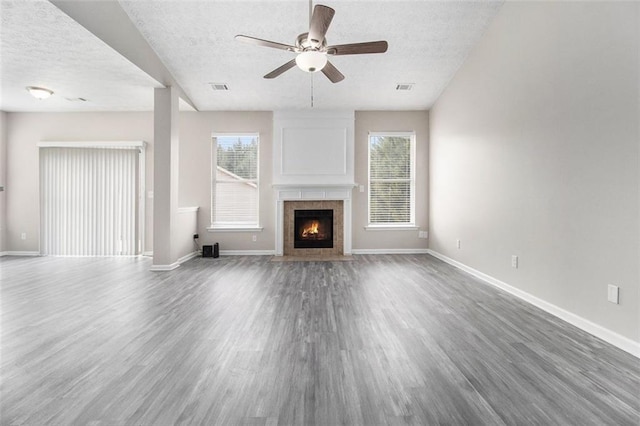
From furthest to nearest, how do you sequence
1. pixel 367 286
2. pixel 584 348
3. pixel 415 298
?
pixel 367 286, pixel 415 298, pixel 584 348

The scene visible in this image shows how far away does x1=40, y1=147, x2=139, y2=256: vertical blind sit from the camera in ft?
20.5

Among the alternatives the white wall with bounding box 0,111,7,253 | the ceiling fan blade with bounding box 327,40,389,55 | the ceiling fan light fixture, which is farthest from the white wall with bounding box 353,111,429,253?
the white wall with bounding box 0,111,7,253

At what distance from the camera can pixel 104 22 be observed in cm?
364

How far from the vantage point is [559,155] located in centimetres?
300

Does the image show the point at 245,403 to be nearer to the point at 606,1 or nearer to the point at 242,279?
the point at 242,279

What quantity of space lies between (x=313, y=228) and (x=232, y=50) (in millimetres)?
3491

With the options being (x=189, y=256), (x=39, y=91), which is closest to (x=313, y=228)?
(x=189, y=256)

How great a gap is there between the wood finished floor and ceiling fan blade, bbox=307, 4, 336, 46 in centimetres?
254

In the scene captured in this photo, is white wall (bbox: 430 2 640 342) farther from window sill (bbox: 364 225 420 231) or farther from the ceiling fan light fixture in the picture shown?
the ceiling fan light fixture

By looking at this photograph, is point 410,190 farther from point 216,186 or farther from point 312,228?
point 216,186

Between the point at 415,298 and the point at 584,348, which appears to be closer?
the point at 584,348

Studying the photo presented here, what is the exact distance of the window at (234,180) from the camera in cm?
648

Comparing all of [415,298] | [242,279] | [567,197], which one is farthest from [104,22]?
[567,197]

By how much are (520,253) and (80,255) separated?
7448mm
